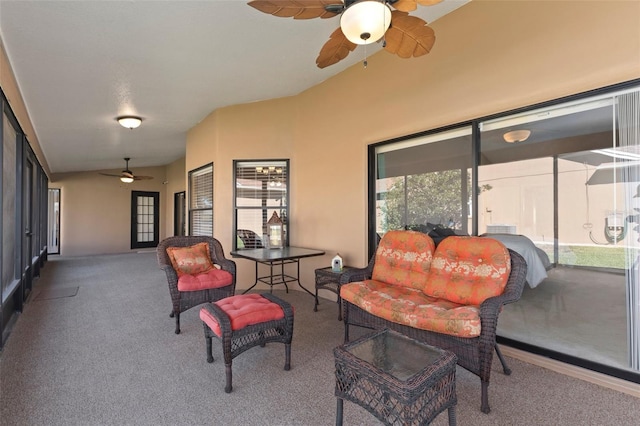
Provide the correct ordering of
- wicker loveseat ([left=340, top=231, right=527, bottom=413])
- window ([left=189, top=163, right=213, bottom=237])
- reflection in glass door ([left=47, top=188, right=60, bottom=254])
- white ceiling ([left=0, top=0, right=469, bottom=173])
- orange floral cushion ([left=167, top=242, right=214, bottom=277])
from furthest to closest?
reflection in glass door ([left=47, top=188, right=60, bottom=254])
window ([left=189, top=163, right=213, bottom=237])
orange floral cushion ([left=167, top=242, right=214, bottom=277])
white ceiling ([left=0, top=0, right=469, bottom=173])
wicker loveseat ([left=340, top=231, right=527, bottom=413])

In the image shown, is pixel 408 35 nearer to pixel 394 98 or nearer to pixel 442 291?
pixel 394 98

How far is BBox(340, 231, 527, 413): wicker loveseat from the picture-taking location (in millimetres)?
1994

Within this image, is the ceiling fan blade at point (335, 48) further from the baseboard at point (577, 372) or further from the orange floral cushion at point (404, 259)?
the baseboard at point (577, 372)

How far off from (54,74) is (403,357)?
4513mm

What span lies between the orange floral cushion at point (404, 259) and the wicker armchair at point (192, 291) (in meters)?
1.71

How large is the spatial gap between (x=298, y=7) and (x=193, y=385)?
8.43 ft

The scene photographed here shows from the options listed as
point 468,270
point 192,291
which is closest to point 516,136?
point 468,270

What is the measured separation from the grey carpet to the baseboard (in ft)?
0.22

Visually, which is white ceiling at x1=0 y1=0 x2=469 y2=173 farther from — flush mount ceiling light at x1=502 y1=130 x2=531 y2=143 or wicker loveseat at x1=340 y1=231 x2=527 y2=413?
wicker loveseat at x1=340 y1=231 x2=527 y2=413

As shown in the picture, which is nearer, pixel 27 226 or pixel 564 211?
pixel 564 211

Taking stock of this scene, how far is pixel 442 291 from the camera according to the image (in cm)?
256

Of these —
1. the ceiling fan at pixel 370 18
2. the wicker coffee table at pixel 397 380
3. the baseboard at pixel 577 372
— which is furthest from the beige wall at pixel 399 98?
the wicker coffee table at pixel 397 380

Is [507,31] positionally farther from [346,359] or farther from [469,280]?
[346,359]

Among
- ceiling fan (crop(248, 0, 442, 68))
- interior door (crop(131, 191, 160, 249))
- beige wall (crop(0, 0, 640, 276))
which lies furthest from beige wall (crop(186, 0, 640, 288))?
interior door (crop(131, 191, 160, 249))
